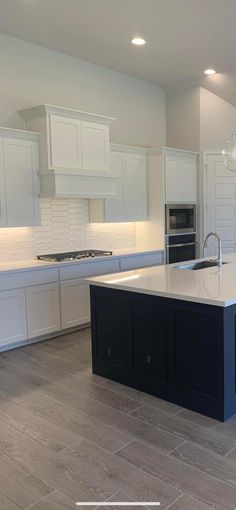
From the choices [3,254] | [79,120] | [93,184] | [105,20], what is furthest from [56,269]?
[105,20]

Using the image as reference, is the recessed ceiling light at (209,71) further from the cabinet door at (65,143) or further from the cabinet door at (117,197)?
the cabinet door at (65,143)

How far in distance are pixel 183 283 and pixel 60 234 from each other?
8.12ft

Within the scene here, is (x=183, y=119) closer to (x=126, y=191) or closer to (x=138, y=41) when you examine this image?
(x=126, y=191)

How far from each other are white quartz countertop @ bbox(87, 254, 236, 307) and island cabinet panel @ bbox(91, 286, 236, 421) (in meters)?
0.08

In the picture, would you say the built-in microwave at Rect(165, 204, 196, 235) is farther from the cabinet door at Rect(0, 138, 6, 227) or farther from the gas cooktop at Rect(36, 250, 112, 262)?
the cabinet door at Rect(0, 138, 6, 227)

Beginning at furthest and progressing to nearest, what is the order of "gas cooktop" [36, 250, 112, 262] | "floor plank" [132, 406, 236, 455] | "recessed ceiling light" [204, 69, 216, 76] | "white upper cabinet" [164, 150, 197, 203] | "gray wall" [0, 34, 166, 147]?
"white upper cabinet" [164, 150, 197, 203] → "recessed ceiling light" [204, 69, 216, 76] → "gas cooktop" [36, 250, 112, 262] → "gray wall" [0, 34, 166, 147] → "floor plank" [132, 406, 236, 455]

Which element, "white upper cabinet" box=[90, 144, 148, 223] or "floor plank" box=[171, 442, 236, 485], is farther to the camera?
"white upper cabinet" box=[90, 144, 148, 223]

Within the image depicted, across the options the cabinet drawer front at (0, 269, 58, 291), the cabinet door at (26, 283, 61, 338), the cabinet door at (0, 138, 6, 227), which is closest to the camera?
the cabinet drawer front at (0, 269, 58, 291)

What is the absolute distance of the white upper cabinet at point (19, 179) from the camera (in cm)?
433

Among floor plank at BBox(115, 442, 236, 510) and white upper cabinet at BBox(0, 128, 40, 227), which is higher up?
white upper cabinet at BBox(0, 128, 40, 227)

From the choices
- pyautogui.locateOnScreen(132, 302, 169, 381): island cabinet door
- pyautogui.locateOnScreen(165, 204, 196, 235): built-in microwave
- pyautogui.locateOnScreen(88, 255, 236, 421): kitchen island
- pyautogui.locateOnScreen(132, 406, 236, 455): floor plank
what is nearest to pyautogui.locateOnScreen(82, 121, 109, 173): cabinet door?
pyautogui.locateOnScreen(165, 204, 196, 235): built-in microwave

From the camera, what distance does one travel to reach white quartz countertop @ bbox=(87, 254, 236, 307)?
2779 millimetres

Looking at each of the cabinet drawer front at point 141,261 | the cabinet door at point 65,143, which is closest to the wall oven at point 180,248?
the cabinet drawer front at point 141,261

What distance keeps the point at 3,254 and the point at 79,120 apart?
1796 millimetres
